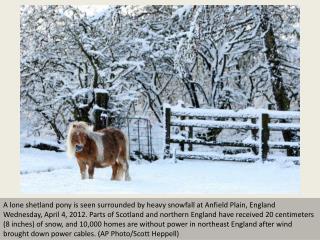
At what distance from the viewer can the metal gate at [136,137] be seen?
12.1 metres

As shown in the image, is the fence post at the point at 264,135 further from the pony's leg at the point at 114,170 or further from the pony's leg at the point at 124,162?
the pony's leg at the point at 114,170

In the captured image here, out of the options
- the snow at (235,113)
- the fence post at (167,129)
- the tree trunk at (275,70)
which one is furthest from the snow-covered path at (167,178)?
the tree trunk at (275,70)

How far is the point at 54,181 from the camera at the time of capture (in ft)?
26.0

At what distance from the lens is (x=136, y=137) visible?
12.5 m

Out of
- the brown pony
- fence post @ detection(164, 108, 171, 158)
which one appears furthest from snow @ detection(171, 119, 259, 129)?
the brown pony

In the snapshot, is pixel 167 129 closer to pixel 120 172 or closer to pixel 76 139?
pixel 120 172

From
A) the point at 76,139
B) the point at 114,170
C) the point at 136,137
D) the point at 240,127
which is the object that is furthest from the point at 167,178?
the point at 136,137

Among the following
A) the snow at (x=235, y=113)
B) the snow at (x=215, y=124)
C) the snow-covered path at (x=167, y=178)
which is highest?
the snow at (x=235, y=113)

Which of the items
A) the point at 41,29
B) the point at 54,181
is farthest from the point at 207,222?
the point at 41,29

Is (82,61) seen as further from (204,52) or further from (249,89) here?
(249,89)

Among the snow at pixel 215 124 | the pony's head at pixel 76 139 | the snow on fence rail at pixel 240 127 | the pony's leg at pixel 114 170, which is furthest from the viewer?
the snow at pixel 215 124

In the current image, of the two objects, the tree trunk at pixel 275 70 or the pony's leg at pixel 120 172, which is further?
the tree trunk at pixel 275 70

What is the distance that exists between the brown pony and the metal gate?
3613 millimetres

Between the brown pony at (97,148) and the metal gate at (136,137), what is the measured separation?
361 cm
